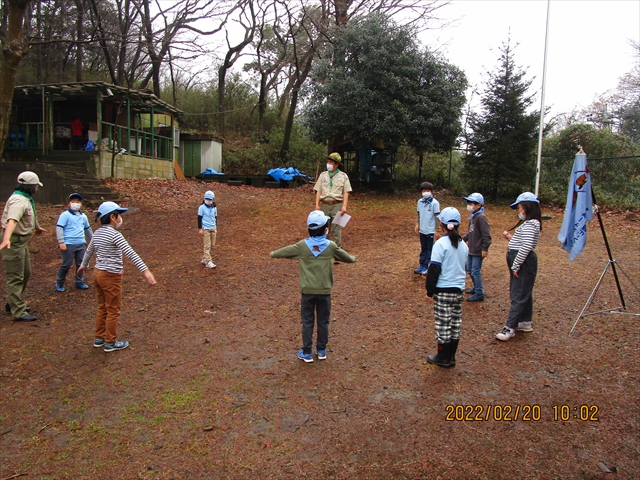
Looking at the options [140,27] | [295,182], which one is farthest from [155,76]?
[295,182]

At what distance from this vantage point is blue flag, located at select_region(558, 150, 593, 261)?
5.48 meters

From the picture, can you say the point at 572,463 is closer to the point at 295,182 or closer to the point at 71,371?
the point at 71,371

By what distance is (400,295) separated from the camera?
6887 mm

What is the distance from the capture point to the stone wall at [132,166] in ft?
53.8

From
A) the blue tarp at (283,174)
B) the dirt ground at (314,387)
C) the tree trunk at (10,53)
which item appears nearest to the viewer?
the dirt ground at (314,387)

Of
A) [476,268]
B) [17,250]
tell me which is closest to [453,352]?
[476,268]

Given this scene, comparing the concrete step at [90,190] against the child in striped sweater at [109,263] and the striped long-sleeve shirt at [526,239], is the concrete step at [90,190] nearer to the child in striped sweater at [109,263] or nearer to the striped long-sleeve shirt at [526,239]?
the child in striped sweater at [109,263]

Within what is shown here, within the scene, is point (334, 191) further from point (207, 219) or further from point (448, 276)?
point (448, 276)

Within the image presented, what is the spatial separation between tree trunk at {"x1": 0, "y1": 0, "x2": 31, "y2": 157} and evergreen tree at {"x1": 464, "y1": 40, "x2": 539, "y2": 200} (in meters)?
15.5

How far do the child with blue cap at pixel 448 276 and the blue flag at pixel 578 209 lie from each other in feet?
6.54

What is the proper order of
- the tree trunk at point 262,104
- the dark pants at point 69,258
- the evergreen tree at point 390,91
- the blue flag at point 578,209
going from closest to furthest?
the blue flag at point 578,209
the dark pants at point 69,258
the evergreen tree at point 390,91
the tree trunk at point 262,104

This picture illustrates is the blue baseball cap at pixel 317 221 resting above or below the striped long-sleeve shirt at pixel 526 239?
above

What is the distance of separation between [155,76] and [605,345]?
27.9 meters
